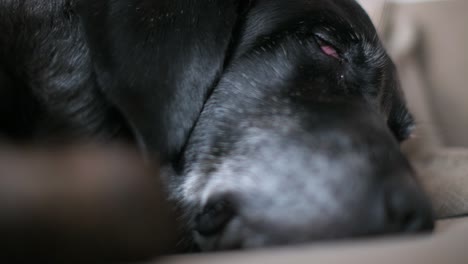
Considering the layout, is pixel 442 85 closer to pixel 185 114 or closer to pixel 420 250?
pixel 185 114

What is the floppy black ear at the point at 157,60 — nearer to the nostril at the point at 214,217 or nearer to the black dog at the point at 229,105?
the black dog at the point at 229,105

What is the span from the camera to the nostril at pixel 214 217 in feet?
2.99

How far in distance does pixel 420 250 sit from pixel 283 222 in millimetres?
284

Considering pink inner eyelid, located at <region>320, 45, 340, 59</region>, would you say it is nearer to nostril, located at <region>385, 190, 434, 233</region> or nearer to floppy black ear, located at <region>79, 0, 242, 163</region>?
floppy black ear, located at <region>79, 0, 242, 163</region>

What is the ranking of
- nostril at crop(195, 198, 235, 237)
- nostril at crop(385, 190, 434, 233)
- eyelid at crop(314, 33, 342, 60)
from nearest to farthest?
nostril at crop(385, 190, 434, 233), nostril at crop(195, 198, 235, 237), eyelid at crop(314, 33, 342, 60)

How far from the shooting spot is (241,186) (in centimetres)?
93

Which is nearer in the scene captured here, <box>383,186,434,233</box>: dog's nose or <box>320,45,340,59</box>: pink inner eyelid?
<box>383,186,434,233</box>: dog's nose

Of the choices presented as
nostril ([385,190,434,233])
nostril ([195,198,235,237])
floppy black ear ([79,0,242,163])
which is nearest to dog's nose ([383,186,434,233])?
nostril ([385,190,434,233])

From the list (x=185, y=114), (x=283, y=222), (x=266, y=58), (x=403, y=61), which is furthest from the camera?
(x=403, y=61)

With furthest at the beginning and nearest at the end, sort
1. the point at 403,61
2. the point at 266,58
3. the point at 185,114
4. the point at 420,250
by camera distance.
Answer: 1. the point at 403,61
2. the point at 266,58
3. the point at 185,114
4. the point at 420,250

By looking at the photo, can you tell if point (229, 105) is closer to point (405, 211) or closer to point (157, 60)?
point (157, 60)

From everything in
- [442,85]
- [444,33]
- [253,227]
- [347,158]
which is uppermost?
[347,158]

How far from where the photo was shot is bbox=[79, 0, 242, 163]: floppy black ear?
92cm

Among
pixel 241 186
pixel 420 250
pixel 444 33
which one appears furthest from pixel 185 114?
pixel 444 33
